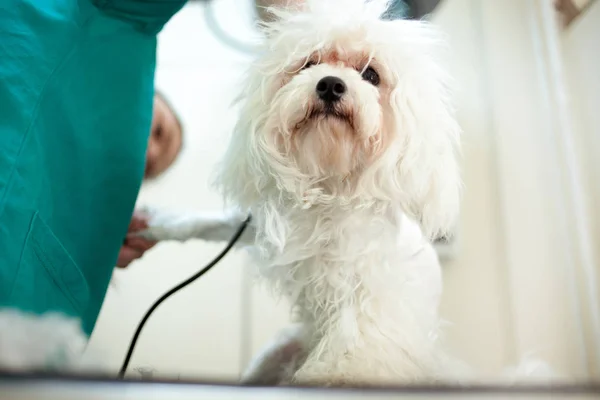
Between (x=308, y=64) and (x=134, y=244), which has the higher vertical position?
(x=308, y=64)

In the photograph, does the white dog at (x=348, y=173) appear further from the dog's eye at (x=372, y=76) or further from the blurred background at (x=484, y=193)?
the blurred background at (x=484, y=193)

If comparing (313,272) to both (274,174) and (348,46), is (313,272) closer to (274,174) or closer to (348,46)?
(274,174)

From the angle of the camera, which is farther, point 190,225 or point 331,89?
point 190,225

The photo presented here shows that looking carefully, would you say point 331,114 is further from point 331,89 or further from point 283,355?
point 283,355

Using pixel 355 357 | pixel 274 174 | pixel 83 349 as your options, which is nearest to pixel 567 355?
pixel 355 357

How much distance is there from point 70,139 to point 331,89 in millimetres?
311

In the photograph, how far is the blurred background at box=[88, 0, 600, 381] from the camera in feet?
2.61

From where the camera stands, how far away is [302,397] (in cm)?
30

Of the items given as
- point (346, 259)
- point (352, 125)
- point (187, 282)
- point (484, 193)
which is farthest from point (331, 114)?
point (484, 193)

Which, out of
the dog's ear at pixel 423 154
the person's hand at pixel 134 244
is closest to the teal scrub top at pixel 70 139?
the person's hand at pixel 134 244

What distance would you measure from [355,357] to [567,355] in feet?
1.10

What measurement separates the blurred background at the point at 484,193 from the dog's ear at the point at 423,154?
19cm

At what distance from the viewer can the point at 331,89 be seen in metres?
0.55

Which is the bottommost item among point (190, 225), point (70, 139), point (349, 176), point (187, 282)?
point (187, 282)
